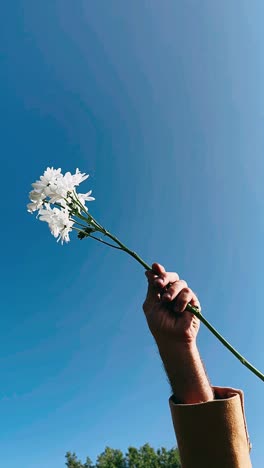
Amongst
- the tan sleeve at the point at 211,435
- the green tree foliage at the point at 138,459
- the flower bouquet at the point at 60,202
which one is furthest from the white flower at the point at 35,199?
the green tree foliage at the point at 138,459

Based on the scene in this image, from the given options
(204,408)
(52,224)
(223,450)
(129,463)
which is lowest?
(223,450)

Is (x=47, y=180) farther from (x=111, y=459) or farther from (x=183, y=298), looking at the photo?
(x=111, y=459)

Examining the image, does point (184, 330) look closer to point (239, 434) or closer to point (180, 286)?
point (180, 286)

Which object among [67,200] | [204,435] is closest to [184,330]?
[204,435]

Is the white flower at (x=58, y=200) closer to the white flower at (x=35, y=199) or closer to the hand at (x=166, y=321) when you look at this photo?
the white flower at (x=35, y=199)

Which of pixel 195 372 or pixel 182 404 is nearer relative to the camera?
pixel 182 404

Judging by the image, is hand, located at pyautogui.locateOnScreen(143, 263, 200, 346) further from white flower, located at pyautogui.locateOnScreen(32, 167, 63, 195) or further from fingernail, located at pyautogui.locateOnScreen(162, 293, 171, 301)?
white flower, located at pyautogui.locateOnScreen(32, 167, 63, 195)

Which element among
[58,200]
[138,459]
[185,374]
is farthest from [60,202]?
[138,459]

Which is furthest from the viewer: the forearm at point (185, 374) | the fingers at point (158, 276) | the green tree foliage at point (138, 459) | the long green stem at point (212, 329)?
the green tree foliage at point (138, 459)
